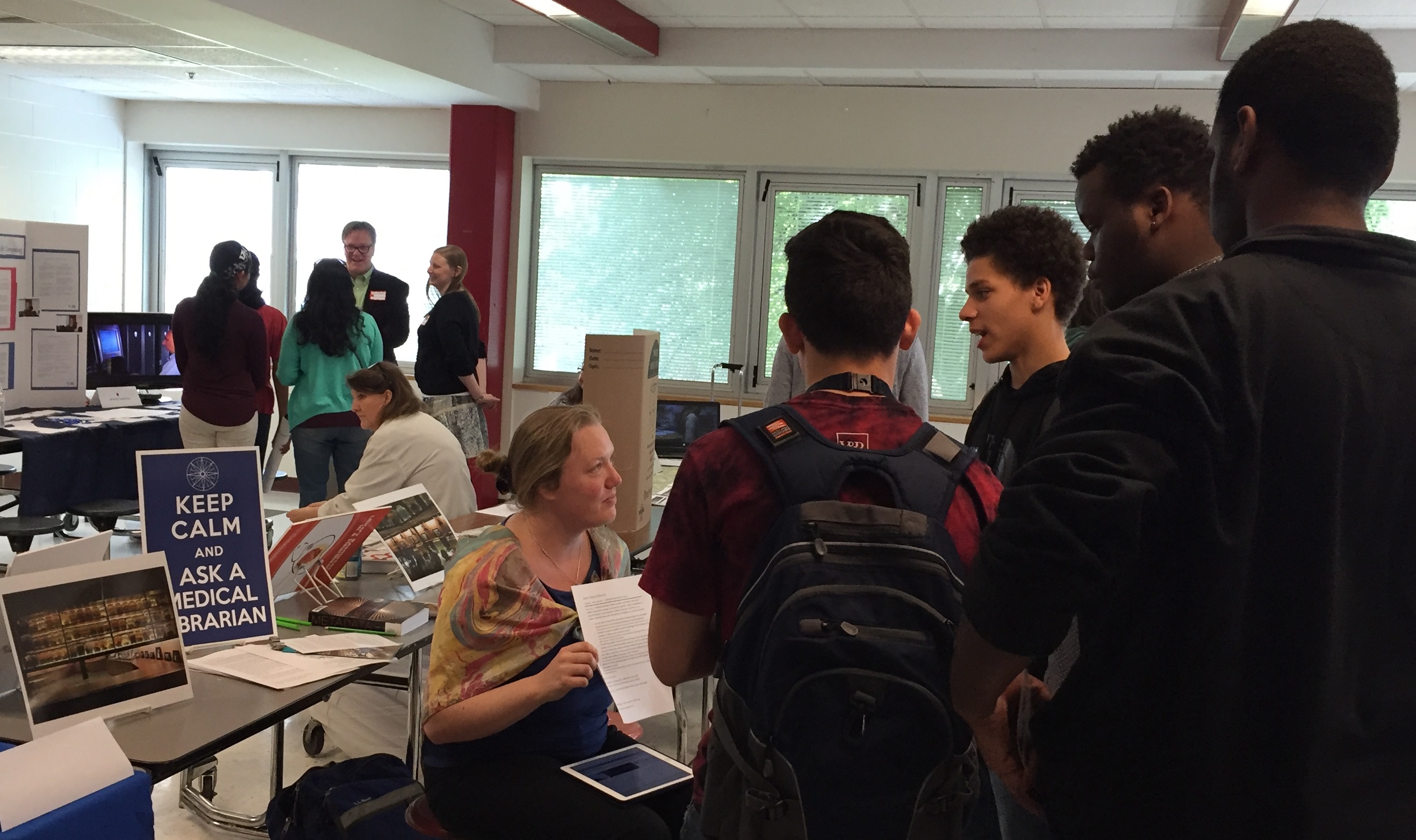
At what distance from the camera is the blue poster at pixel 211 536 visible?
2.32 m

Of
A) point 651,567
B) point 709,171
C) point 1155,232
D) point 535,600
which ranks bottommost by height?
point 535,600

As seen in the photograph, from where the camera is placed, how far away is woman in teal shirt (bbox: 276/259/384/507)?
486cm

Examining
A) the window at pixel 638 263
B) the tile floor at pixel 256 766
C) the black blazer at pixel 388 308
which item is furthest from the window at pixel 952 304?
the tile floor at pixel 256 766

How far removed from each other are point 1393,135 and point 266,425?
5.68 meters

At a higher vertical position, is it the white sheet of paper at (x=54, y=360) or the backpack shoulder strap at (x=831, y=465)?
the backpack shoulder strap at (x=831, y=465)

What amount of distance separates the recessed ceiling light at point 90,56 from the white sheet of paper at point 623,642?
5511mm

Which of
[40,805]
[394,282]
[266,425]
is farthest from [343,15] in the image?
[40,805]

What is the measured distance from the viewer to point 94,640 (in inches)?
75.8

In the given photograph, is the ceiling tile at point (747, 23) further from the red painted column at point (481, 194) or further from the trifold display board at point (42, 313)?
the trifold display board at point (42, 313)

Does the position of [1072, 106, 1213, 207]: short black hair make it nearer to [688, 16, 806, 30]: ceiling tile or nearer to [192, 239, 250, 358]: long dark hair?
[192, 239, 250, 358]: long dark hair

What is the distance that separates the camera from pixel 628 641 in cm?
212

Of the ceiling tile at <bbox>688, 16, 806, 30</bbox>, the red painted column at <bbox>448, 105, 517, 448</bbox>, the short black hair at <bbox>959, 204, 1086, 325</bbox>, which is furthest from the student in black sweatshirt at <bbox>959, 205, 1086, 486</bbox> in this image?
the red painted column at <bbox>448, 105, 517, 448</bbox>

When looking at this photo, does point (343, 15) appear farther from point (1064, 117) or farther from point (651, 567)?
point (651, 567)

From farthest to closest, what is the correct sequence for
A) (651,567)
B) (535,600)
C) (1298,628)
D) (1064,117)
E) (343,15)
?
(1064,117)
(343,15)
(535,600)
(651,567)
(1298,628)
